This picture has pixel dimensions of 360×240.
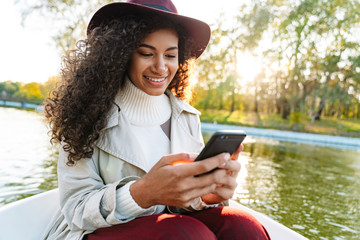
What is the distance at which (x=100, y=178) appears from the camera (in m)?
1.15

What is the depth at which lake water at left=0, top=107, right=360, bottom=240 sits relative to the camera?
10.5 ft

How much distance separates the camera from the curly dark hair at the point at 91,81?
3.67 feet

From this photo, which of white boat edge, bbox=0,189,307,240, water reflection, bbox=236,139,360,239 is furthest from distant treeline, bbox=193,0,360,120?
white boat edge, bbox=0,189,307,240

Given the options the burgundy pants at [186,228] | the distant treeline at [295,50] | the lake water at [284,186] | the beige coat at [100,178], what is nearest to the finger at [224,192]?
the burgundy pants at [186,228]

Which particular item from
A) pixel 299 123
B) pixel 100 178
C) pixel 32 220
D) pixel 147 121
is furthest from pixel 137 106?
pixel 299 123

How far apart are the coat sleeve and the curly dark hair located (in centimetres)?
4

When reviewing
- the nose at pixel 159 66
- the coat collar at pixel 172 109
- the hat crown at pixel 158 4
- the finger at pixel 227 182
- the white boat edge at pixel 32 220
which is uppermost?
the hat crown at pixel 158 4

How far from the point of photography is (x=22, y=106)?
68.7 feet

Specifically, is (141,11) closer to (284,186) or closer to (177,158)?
(177,158)

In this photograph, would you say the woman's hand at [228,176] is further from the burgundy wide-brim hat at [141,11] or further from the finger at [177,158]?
the burgundy wide-brim hat at [141,11]

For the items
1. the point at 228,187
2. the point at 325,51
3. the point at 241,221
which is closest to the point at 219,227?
the point at 241,221

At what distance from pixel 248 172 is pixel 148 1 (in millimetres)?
4467

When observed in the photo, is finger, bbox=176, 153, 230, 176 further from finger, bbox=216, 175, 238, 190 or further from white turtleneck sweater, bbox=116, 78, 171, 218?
white turtleneck sweater, bbox=116, 78, 171, 218

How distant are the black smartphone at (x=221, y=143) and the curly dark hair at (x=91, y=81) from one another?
0.43m
